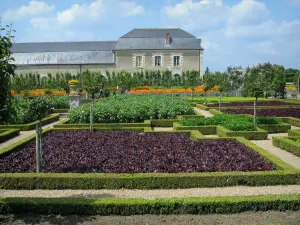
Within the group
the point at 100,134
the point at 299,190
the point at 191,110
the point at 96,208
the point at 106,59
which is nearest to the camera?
the point at 96,208

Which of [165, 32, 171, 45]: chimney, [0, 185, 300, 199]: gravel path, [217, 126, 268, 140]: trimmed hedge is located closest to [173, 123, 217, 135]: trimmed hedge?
[217, 126, 268, 140]: trimmed hedge

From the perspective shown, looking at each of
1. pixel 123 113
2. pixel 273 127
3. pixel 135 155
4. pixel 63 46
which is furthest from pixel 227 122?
pixel 63 46

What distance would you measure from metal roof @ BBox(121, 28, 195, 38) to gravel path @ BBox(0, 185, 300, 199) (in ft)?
126

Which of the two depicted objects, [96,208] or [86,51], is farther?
[86,51]

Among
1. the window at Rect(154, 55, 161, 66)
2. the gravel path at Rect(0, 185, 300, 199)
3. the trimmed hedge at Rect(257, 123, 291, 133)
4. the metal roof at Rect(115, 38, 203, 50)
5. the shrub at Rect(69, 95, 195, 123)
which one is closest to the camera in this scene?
the gravel path at Rect(0, 185, 300, 199)

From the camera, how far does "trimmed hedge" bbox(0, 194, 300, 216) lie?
525cm

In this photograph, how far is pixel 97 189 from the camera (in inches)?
257

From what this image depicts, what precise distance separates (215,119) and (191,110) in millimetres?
3350

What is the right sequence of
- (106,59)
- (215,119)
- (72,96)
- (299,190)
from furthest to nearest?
(106,59), (72,96), (215,119), (299,190)

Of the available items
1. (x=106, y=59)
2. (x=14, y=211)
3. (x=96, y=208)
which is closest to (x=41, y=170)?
(x=14, y=211)

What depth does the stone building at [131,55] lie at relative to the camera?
4212 centimetres

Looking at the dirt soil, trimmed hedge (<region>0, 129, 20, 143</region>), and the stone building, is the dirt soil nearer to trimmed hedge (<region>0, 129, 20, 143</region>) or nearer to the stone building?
trimmed hedge (<region>0, 129, 20, 143</region>)

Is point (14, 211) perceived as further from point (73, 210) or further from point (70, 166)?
point (70, 166)

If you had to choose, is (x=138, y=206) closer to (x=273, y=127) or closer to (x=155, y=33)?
(x=273, y=127)
